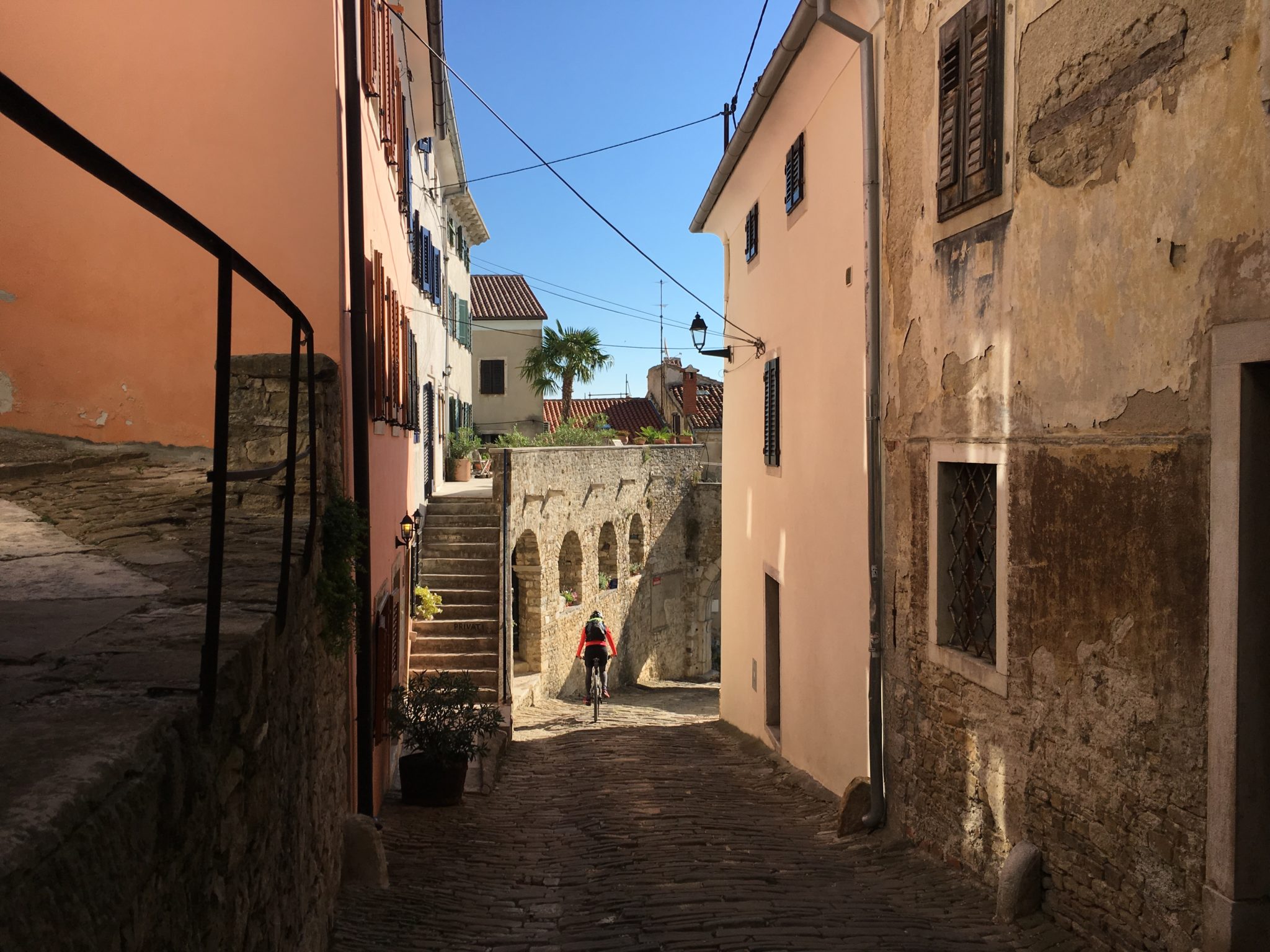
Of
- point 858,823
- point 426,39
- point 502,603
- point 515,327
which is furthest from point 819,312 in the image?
point 515,327

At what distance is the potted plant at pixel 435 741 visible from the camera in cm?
907

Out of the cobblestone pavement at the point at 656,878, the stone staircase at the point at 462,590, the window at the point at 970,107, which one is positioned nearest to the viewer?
the cobblestone pavement at the point at 656,878

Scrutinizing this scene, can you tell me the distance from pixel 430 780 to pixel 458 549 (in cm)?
804

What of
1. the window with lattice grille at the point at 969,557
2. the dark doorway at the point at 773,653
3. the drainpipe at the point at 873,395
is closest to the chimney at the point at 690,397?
the dark doorway at the point at 773,653

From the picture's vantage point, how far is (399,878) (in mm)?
6742

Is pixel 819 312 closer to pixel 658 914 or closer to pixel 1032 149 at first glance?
pixel 1032 149

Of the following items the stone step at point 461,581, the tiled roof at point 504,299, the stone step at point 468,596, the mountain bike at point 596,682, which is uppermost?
the tiled roof at point 504,299

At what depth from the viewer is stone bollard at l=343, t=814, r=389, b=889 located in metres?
6.34

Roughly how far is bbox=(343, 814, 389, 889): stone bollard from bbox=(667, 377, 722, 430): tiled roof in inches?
1219

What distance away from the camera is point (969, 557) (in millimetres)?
6520

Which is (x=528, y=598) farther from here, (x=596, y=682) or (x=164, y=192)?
(x=164, y=192)

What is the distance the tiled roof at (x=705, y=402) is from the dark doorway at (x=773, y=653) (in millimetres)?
24416

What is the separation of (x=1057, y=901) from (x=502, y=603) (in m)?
10.7

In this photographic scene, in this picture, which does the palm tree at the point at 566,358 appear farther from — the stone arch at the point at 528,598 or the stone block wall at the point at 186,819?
the stone block wall at the point at 186,819
